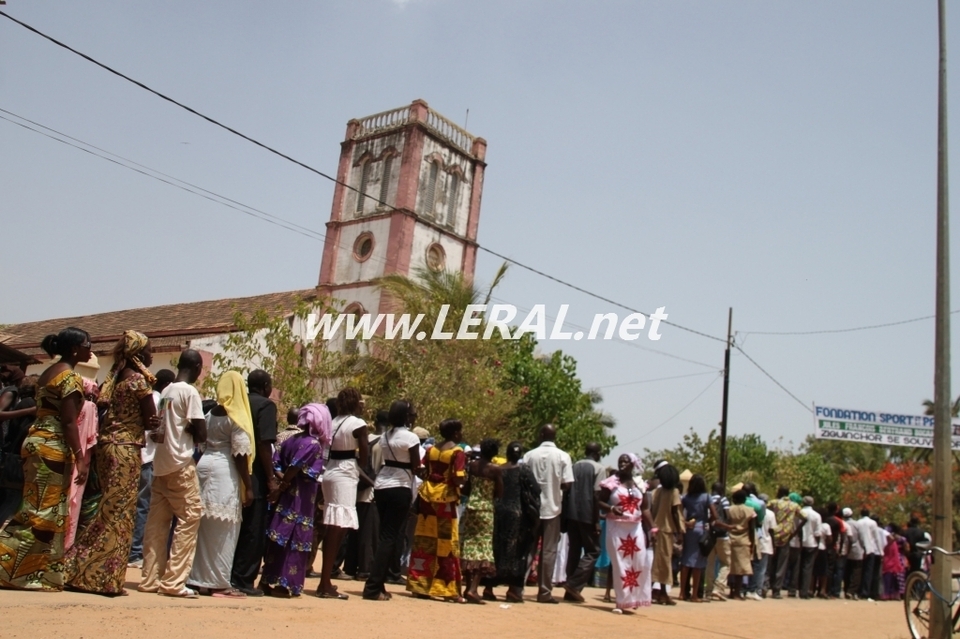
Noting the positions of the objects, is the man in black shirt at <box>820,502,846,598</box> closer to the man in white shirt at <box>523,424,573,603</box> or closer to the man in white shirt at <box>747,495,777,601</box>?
the man in white shirt at <box>747,495,777,601</box>

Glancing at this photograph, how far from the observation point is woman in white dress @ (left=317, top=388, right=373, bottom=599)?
706 cm

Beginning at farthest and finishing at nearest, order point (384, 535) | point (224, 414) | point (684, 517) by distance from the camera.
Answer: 1. point (684, 517)
2. point (384, 535)
3. point (224, 414)

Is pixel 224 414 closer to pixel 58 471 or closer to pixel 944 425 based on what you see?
pixel 58 471

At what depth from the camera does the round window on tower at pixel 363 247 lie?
30.8 meters

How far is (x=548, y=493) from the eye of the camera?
882cm

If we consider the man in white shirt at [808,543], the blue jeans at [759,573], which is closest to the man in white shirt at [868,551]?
the man in white shirt at [808,543]

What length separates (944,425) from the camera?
895 cm

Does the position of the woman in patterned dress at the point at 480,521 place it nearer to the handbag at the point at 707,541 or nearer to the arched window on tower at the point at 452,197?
the handbag at the point at 707,541

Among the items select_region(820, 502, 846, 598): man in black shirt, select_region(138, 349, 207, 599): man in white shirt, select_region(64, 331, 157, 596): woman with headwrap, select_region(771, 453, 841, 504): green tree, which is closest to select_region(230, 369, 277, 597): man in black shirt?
select_region(138, 349, 207, 599): man in white shirt

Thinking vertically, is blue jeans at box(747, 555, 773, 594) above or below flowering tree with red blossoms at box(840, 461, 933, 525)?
below

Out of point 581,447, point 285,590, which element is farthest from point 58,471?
point 581,447

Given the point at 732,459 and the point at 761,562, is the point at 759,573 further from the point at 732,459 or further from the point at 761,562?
the point at 732,459

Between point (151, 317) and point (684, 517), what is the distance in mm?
24868

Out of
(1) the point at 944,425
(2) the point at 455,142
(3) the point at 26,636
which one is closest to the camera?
(3) the point at 26,636
